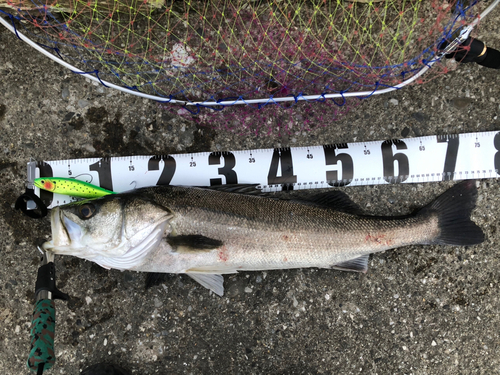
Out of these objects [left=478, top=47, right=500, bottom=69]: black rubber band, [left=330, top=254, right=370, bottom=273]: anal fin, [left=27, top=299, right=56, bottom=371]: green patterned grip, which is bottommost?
[left=27, top=299, right=56, bottom=371]: green patterned grip

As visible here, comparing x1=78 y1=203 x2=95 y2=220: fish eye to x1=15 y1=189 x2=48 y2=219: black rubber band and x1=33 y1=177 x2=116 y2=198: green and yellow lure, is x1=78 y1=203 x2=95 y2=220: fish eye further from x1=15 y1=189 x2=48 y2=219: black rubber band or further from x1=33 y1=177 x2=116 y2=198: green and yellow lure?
x1=15 y1=189 x2=48 y2=219: black rubber band

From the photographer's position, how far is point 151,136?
321 cm

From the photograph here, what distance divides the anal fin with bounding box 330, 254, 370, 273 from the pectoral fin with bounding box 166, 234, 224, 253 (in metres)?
1.11

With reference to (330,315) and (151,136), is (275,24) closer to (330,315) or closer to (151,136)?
(151,136)

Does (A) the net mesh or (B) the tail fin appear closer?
(B) the tail fin

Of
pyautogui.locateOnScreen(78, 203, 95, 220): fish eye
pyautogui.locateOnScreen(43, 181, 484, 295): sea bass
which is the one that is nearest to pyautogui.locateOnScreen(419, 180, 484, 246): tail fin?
pyautogui.locateOnScreen(43, 181, 484, 295): sea bass

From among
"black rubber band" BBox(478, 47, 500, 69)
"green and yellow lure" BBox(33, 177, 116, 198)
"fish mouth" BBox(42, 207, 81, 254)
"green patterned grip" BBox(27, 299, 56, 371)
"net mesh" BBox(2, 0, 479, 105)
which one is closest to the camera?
"green patterned grip" BBox(27, 299, 56, 371)

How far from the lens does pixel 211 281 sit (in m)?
2.99

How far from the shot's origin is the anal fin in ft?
9.53

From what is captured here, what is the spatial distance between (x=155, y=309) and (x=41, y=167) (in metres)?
1.80

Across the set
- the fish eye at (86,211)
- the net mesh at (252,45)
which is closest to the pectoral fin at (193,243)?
the fish eye at (86,211)

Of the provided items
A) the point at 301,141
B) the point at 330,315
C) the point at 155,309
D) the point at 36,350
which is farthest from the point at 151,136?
the point at 330,315

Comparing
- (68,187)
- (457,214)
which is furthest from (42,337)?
(457,214)

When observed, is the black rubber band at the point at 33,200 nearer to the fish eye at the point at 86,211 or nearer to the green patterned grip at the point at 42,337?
the fish eye at the point at 86,211
